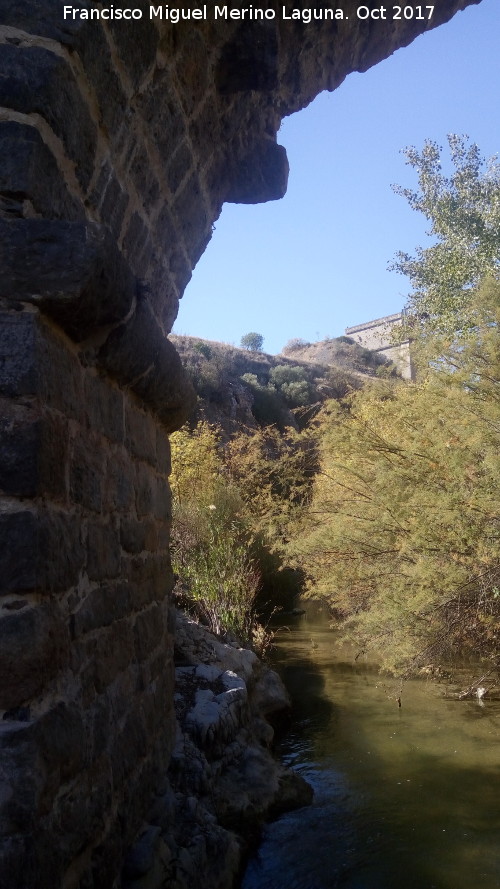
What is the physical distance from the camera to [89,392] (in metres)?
2.39

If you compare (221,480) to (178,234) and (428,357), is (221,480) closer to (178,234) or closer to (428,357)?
(428,357)

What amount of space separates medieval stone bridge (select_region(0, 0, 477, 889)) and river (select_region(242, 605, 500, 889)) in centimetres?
159

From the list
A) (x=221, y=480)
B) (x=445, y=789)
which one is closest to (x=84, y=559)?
(x=445, y=789)

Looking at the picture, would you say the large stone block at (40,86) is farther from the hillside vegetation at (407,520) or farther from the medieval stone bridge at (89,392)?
the hillside vegetation at (407,520)

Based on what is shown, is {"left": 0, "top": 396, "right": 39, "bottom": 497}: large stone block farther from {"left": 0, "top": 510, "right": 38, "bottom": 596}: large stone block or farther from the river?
the river

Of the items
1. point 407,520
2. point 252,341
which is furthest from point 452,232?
point 252,341

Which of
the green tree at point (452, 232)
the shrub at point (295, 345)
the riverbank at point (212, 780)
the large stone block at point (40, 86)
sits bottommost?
the riverbank at point (212, 780)

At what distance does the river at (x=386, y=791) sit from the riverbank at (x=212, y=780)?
0.23 meters

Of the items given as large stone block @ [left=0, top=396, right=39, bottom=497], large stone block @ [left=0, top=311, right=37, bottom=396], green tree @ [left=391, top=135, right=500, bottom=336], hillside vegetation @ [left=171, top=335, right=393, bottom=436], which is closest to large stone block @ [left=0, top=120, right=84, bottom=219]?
large stone block @ [left=0, top=311, right=37, bottom=396]

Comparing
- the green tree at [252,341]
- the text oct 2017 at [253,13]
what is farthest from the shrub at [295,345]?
the text oct 2017 at [253,13]

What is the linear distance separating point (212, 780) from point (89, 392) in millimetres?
2869

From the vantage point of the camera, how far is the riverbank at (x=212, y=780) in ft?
9.77

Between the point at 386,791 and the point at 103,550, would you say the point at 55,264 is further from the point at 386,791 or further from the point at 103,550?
the point at 386,791

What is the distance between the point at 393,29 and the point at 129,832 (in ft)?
14.8
